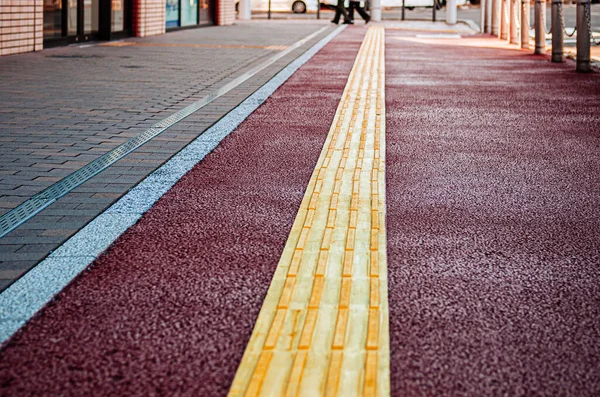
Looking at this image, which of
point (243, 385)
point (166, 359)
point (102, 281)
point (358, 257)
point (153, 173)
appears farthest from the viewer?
point (153, 173)

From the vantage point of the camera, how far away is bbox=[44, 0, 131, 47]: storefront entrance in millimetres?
16062

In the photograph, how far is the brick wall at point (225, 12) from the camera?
28.8 metres

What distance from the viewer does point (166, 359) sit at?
278 cm

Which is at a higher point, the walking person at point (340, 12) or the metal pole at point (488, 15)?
the walking person at point (340, 12)

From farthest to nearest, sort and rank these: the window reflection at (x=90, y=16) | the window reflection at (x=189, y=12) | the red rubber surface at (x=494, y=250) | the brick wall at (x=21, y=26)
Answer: the window reflection at (x=189, y=12) → the window reflection at (x=90, y=16) → the brick wall at (x=21, y=26) → the red rubber surface at (x=494, y=250)

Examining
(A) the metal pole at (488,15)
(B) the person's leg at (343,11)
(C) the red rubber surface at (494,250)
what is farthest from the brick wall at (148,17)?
(C) the red rubber surface at (494,250)

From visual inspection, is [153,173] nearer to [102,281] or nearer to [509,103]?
[102,281]

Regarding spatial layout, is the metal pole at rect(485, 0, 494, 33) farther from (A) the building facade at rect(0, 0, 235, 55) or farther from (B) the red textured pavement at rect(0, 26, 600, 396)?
(B) the red textured pavement at rect(0, 26, 600, 396)

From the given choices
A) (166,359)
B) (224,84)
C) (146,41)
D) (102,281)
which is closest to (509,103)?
(224,84)

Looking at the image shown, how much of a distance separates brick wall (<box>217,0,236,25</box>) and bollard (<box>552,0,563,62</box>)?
1557 cm

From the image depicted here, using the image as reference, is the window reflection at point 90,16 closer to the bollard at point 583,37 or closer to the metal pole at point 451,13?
the bollard at point 583,37

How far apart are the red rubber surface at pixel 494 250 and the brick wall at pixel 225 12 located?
20.5 metres

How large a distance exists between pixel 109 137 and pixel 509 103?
14.8ft

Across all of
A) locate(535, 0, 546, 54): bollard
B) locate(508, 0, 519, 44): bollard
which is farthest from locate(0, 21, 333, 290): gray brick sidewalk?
locate(508, 0, 519, 44): bollard
